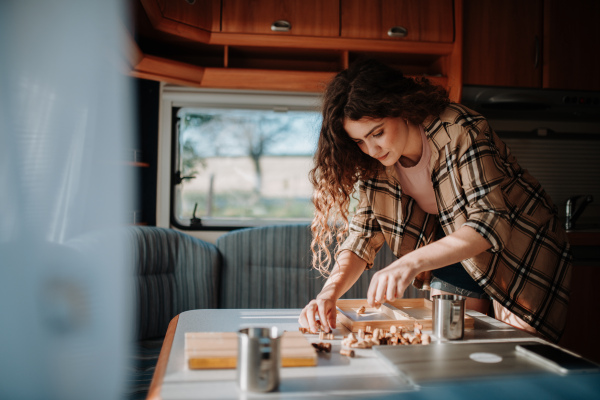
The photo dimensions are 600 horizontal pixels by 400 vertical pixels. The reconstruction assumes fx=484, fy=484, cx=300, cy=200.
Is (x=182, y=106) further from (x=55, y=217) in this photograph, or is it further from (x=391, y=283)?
(x=391, y=283)

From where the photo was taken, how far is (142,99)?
282 centimetres

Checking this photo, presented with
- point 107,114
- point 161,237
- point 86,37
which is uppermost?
point 86,37

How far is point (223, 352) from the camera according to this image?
901 mm

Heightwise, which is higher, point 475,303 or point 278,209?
point 278,209

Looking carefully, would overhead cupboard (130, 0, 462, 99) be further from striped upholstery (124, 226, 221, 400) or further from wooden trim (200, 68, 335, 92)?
striped upholstery (124, 226, 221, 400)

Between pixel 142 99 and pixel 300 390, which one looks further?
pixel 142 99

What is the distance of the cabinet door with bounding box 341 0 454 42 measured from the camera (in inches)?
105

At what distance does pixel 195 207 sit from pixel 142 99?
70 centimetres

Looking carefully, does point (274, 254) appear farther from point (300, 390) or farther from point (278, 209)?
point (300, 390)

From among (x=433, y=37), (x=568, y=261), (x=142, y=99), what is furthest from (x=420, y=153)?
(x=142, y=99)

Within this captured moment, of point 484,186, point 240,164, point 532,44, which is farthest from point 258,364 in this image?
point 532,44

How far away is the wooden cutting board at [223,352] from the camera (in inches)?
34.5

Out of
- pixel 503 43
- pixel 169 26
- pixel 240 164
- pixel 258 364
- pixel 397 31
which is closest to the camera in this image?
pixel 258 364

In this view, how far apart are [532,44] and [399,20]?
0.86 metres
